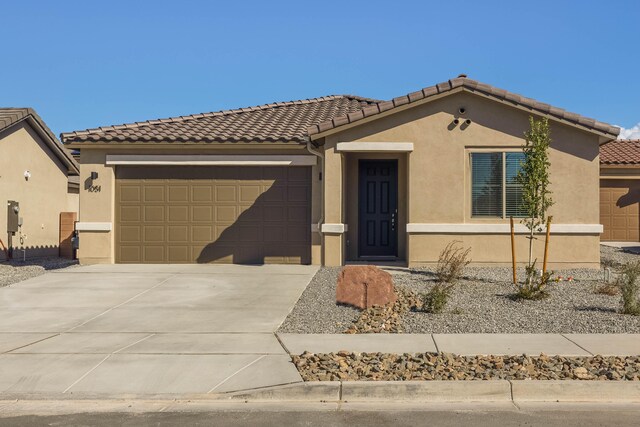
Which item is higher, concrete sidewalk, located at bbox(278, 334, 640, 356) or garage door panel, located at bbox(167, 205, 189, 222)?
garage door panel, located at bbox(167, 205, 189, 222)

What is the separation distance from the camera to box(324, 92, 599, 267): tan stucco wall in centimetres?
1545

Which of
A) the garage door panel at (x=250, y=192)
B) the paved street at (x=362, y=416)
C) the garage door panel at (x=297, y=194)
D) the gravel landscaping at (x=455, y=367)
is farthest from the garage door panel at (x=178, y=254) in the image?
the paved street at (x=362, y=416)

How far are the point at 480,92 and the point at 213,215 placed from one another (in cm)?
725

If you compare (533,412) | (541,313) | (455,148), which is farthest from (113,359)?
(455,148)

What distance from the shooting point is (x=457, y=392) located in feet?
22.5

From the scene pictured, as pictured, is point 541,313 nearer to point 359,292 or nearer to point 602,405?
point 359,292

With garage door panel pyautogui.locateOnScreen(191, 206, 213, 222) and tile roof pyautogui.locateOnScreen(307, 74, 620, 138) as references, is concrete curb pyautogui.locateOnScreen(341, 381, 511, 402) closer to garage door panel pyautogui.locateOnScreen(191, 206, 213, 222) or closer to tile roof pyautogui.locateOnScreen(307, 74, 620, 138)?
tile roof pyautogui.locateOnScreen(307, 74, 620, 138)

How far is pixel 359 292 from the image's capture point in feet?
37.2

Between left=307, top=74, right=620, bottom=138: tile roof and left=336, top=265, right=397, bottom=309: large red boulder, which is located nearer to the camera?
left=336, top=265, right=397, bottom=309: large red boulder

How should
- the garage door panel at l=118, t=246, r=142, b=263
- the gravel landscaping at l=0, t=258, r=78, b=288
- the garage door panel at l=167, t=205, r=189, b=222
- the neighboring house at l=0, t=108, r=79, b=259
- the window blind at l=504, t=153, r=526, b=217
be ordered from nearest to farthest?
the gravel landscaping at l=0, t=258, r=78, b=288 → the window blind at l=504, t=153, r=526, b=217 → the garage door panel at l=167, t=205, r=189, b=222 → the garage door panel at l=118, t=246, r=142, b=263 → the neighboring house at l=0, t=108, r=79, b=259

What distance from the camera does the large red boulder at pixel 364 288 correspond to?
11.2 meters

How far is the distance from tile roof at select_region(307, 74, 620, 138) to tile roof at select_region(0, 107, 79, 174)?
1048cm

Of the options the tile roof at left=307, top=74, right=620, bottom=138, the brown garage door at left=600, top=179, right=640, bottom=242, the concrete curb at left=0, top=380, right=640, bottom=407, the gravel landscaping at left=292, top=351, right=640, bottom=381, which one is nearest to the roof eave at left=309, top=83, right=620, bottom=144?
the tile roof at left=307, top=74, right=620, bottom=138

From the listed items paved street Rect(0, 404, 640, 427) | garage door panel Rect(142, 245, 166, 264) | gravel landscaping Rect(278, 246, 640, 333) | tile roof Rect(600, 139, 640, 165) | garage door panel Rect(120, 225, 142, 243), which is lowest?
paved street Rect(0, 404, 640, 427)
